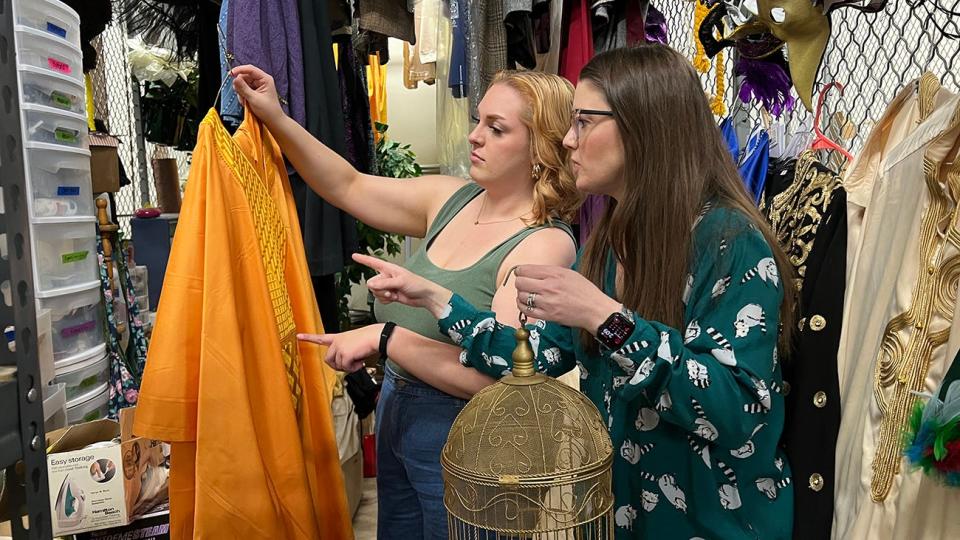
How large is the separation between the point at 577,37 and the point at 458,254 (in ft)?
3.51

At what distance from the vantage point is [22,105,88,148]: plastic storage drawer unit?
229 centimetres

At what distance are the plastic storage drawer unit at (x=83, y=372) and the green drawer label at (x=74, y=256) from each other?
1.08 ft

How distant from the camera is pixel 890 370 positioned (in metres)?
0.98

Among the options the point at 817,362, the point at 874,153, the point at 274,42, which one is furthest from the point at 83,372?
the point at 874,153

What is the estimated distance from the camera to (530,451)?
1.10 m

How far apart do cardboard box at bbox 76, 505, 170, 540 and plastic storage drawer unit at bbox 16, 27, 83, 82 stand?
1.48 m

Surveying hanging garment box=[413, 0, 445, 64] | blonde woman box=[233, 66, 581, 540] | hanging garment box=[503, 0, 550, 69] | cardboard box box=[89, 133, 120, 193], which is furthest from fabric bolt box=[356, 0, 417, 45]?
cardboard box box=[89, 133, 120, 193]

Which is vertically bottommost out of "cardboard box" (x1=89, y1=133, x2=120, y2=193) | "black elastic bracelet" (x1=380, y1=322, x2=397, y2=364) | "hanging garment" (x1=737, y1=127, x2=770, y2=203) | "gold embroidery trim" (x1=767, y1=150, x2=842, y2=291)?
"black elastic bracelet" (x1=380, y1=322, x2=397, y2=364)

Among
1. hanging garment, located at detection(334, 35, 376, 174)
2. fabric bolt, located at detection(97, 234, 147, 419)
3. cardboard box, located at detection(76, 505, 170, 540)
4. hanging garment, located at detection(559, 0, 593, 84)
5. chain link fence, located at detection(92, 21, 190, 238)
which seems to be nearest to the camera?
cardboard box, located at detection(76, 505, 170, 540)

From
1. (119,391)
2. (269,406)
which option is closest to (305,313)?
(269,406)

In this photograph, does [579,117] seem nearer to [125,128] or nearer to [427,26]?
[427,26]

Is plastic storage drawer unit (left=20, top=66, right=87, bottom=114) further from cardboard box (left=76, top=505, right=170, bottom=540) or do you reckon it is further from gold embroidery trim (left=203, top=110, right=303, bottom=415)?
cardboard box (left=76, top=505, right=170, bottom=540)

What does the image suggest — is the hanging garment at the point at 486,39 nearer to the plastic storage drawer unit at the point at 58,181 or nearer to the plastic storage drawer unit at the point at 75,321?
the plastic storage drawer unit at the point at 58,181

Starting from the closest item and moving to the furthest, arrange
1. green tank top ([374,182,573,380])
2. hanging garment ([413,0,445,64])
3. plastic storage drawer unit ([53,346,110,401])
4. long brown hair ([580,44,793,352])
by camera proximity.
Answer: long brown hair ([580,44,793,352]) → green tank top ([374,182,573,380]) → plastic storage drawer unit ([53,346,110,401]) → hanging garment ([413,0,445,64])
